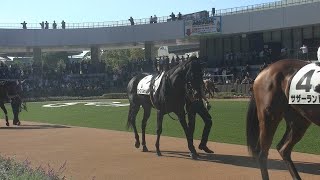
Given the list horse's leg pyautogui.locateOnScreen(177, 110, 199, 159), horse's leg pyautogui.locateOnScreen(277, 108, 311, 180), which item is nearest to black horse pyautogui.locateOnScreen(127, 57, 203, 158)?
horse's leg pyautogui.locateOnScreen(177, 110, 199, 159)

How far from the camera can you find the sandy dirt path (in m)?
7.96

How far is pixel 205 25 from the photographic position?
43.8m

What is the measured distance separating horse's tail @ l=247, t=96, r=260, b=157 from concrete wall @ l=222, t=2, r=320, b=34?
31186 mm

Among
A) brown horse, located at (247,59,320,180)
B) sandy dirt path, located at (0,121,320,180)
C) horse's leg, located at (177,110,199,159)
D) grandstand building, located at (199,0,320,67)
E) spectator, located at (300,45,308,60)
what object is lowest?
sandy dirt path, located at (0,121,320,180)

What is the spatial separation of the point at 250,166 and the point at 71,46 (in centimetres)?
4696

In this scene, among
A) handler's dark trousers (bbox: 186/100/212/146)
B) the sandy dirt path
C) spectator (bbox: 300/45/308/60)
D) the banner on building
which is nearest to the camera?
the sandy dirt path

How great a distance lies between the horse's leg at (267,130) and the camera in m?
6.86

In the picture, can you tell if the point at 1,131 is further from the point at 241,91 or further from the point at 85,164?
the point at 241,91

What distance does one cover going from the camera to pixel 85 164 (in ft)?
30.3

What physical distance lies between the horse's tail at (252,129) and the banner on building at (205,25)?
120 feet

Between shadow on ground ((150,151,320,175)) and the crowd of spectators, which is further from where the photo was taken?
the crowd of spectators

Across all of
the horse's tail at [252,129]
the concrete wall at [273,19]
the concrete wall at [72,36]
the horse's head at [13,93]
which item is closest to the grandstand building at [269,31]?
the concrete wall at [273,19]

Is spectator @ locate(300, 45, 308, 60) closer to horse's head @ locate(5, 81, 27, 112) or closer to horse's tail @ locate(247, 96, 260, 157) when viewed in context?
horse's head @ locate(5, 81, 27, 112)

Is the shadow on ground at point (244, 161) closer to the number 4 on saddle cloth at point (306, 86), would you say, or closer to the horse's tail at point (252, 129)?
the horse's tail at point (252, 129)
